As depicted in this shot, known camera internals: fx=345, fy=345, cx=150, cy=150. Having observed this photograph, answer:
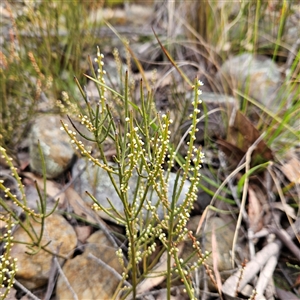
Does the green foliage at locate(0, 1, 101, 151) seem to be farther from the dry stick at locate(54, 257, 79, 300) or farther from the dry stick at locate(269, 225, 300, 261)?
the dry stick at locate(269, 225, 300, 261)

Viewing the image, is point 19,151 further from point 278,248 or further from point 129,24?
point 129,24

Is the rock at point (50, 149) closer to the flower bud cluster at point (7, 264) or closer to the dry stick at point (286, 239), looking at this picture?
the flower bud cluster at point (7, 264)

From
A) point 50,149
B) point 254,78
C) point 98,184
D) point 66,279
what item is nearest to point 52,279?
point 66,279

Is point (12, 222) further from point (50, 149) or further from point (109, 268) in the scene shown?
point (50, 149)

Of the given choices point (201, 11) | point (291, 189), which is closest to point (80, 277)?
point (291, 189)

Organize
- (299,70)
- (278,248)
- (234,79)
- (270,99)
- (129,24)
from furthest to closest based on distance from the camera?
1. (129,24)
2. (234,79)
3. (270,99)
4. (299,70)
5. (278,248)

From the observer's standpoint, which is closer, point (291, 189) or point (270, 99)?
point (291, 189)

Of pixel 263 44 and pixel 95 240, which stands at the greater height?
pixel 263 44
